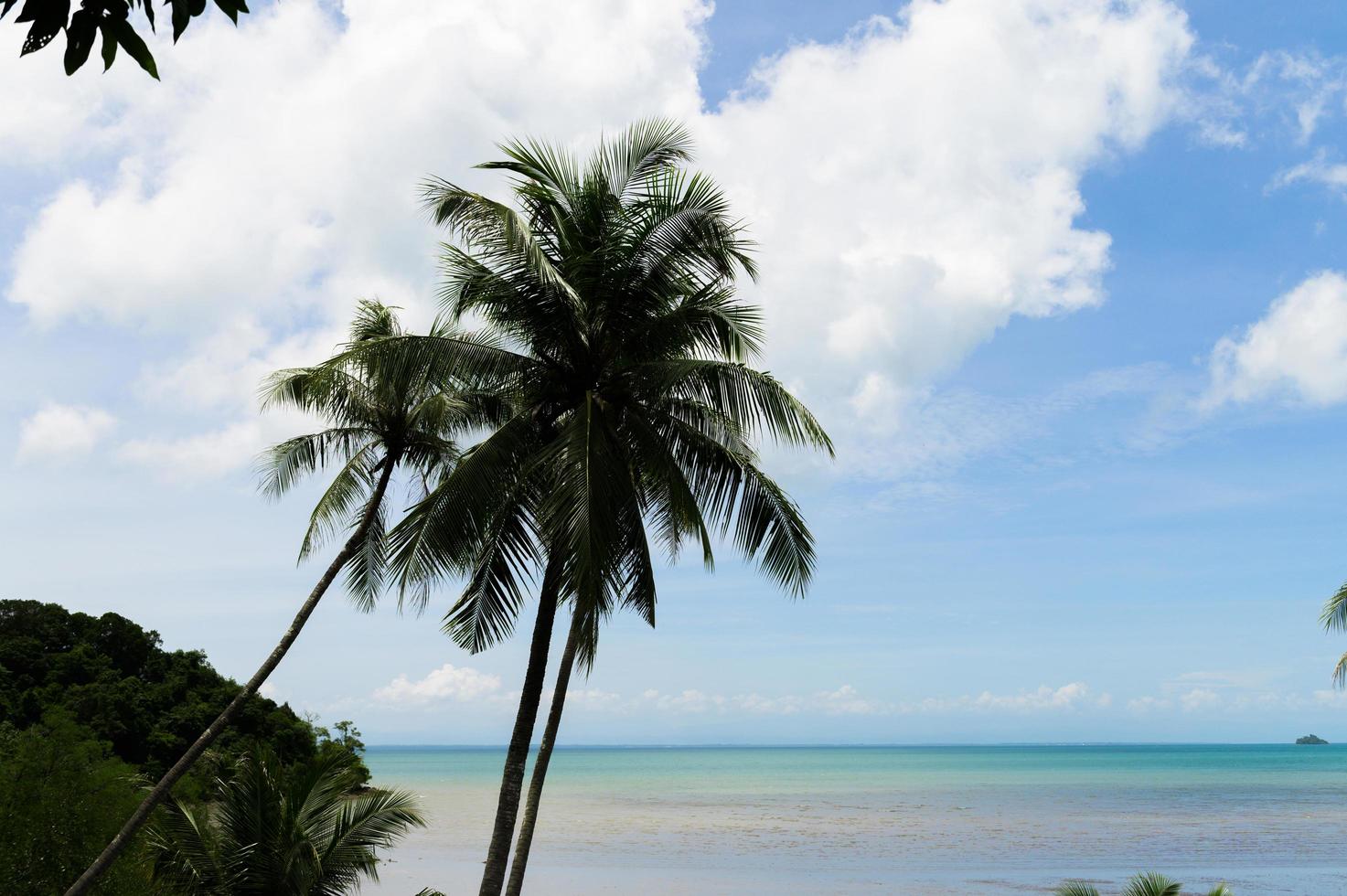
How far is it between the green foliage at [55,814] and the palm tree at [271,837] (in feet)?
1.69

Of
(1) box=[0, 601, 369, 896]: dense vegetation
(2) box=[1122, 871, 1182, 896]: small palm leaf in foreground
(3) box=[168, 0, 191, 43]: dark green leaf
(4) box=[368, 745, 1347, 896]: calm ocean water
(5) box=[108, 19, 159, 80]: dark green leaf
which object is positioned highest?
(3) box=[168, 0, 191, 43]: dark green leaf

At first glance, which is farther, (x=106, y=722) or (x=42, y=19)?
(x=106, y=722)

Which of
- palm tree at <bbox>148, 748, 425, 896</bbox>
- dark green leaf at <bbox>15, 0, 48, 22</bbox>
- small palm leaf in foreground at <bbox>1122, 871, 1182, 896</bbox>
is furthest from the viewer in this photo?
palm tree at <bbox>148, 748, 425, 896</bbox>

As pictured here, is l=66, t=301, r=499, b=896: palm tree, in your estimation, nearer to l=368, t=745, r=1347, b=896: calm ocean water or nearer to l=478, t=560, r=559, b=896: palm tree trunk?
l=478, t=560, r=559, b=896: palm tree trunk

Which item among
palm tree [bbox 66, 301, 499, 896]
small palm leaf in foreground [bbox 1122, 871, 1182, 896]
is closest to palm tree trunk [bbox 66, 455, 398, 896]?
palm tree [bbox 66, 301, 499, 896]

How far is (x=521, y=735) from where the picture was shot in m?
10.4

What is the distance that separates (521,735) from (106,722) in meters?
19.4

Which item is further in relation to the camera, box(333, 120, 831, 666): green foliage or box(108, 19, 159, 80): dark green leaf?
box(333, 120, 831, 666): green foliage

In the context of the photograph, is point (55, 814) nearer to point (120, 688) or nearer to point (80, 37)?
point (80, 37)

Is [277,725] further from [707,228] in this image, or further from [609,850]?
[707,228]

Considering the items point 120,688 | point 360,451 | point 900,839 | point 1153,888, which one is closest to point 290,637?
point 360,451

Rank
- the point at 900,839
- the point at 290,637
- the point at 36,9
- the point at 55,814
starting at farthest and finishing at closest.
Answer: the point at 900,839 → the point at 290,637 → the point at 55,814 → the point at 36,9

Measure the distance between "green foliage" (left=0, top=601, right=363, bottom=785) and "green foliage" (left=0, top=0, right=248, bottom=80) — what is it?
952 inches

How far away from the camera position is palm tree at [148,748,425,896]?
1183 centimetres
